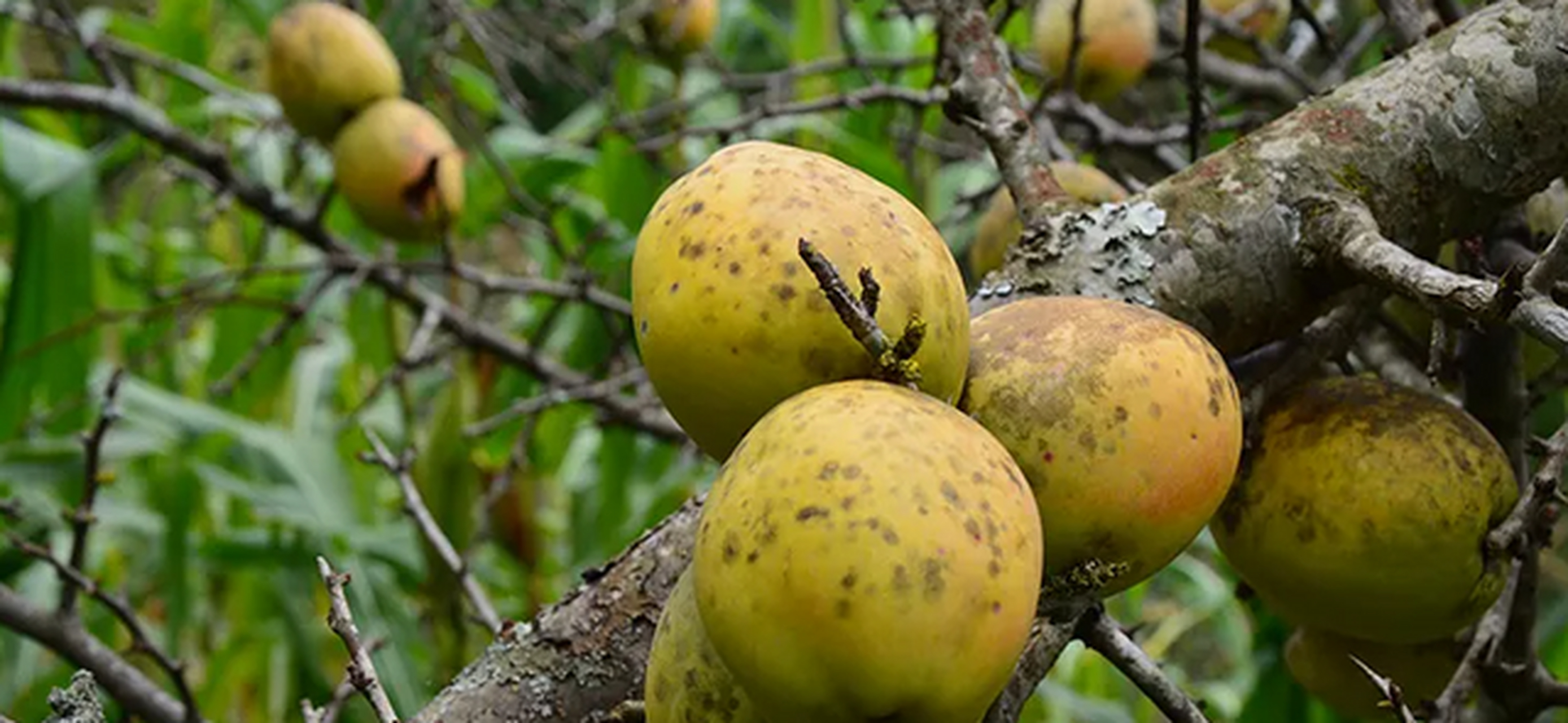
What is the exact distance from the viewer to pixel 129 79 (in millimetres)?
3682

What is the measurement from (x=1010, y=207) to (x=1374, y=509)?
0.58 m

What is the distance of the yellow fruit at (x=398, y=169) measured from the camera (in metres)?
2.22

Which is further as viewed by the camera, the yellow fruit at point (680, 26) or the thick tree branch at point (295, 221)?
the yellow fruit at point (680, 26)

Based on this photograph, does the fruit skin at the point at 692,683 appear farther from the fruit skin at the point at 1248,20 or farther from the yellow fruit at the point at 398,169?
the fruit skin at the point at 1248,20

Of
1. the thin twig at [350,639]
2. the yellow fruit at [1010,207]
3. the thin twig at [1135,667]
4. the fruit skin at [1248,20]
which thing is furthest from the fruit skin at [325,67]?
the thin twig at [1135,667]

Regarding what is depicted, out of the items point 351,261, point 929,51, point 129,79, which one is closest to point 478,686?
point 351,261

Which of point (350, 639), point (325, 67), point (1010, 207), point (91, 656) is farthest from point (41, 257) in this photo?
point (350, 639)

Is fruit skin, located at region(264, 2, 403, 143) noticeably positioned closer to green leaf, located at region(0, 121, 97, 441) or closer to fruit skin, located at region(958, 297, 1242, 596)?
green leaf, located at region(0, 121, 97, 441)

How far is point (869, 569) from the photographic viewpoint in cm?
62

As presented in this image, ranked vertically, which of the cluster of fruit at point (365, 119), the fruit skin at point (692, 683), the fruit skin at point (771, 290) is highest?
the fruit skin at point (771, 290)

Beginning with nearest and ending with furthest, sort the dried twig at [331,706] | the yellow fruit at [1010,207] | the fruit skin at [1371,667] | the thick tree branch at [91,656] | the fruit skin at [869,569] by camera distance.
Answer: the fruit skin at [869,569] → the dried twig at [331,706] → the fruit skin at [1371,667] → the yellow fruit at [1010,207] → the thick tree branch at [91,656]

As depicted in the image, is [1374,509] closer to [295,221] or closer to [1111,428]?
[1111,428]

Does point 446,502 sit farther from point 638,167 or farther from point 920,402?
point 920,402

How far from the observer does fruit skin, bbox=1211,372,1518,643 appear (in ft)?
3.18
